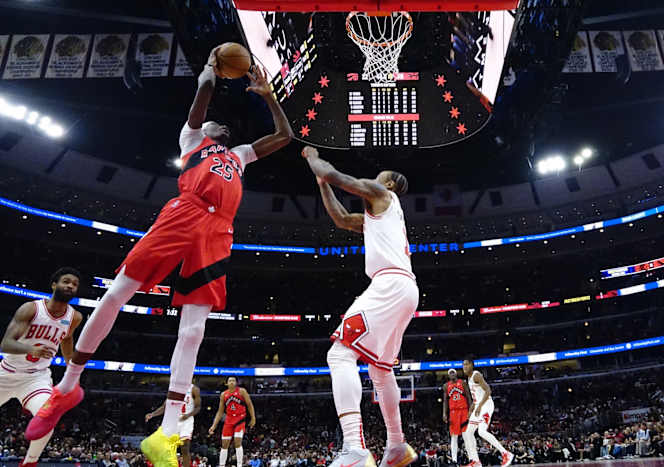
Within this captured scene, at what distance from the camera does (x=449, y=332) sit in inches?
1224

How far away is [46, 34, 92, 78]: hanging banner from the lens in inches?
550

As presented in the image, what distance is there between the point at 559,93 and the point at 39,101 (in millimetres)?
19196

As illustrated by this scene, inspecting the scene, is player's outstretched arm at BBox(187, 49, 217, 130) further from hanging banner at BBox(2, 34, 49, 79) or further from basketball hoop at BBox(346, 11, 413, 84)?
hanging banner at BBox(2, 34, 49, 79)

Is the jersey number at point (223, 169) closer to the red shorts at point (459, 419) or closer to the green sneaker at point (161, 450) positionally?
the green sneaker at point (161, 450)

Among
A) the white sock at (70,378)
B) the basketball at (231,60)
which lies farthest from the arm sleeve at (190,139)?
the white sock at (70,378)

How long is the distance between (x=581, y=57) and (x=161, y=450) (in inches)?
598

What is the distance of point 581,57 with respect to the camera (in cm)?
1445

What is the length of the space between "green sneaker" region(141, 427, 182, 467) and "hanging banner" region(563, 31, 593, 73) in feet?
47.1

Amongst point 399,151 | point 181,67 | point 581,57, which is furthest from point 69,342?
point 581,57

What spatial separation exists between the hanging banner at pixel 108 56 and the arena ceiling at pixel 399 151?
2.99 ft

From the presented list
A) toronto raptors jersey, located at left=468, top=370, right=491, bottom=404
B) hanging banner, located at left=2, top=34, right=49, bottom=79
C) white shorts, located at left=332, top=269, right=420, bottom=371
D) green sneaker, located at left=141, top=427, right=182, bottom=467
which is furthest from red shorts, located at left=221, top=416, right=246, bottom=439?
hanging banner, located at left=2, top=34, right=49, bottom=79

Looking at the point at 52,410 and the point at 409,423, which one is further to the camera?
the point at 409,423

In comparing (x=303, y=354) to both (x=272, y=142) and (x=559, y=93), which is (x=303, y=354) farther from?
(x=272, y=142)

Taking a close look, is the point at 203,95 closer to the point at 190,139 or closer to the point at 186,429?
the point at 190,139
